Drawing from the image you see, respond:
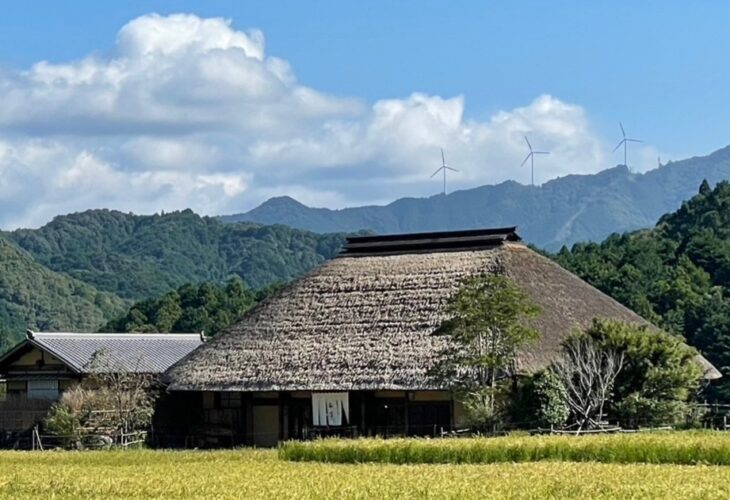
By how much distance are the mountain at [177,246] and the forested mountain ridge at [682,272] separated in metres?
76.8

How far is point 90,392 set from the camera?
38.6 metres

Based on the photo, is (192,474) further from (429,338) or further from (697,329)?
(697,329)

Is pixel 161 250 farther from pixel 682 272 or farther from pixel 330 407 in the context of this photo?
pixel 330 407

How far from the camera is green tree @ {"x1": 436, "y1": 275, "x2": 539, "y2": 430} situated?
3359 cm

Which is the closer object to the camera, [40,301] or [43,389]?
[43,389]

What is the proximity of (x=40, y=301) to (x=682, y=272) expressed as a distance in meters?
58.0

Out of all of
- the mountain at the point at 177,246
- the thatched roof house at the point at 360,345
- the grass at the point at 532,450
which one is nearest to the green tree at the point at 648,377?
the thatched roof house at the point at 360,345

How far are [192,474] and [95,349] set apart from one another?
20.8 metres

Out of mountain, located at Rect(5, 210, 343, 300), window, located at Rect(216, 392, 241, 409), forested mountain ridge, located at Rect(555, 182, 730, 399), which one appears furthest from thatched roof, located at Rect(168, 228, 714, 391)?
mountain, located at Rect(5, 210, 343, 300)

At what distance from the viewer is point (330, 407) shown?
37.4 metres

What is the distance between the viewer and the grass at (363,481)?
1780 centimetres

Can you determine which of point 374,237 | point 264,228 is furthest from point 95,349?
point 264,228

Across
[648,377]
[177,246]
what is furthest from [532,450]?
[177,246]

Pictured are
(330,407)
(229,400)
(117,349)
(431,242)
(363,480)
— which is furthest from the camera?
(117,349)
